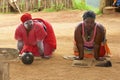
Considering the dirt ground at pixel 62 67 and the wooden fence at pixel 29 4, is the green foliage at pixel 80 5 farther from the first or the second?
the dirt ground at pixel 62 67

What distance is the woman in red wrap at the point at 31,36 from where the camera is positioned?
7.62 metres

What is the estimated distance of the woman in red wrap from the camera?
762 centimetres

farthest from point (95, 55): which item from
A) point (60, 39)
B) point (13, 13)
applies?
point (13, 13)

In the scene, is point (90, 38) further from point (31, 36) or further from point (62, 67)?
point (31, 36)

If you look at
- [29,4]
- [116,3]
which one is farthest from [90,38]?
[29,4]

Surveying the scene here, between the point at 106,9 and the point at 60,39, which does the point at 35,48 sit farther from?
the point at 106,9

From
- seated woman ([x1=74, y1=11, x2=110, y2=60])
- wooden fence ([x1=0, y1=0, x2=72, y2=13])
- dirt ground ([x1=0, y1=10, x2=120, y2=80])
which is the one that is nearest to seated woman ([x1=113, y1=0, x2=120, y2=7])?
wooden fence ([x1=0, y1=0, x2=72, y2=13])

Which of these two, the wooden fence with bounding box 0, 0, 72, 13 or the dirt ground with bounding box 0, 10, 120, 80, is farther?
the wooden fence with bounding box 0, 0, 72, 13

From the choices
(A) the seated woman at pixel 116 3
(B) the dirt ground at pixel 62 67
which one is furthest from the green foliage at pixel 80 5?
(B) the dirt ground at pixel 62 67

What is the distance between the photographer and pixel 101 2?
18.0 meters

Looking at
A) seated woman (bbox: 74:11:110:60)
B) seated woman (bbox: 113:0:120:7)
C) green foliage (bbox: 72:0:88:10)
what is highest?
seated woman (bbox: 74:11:110:60)

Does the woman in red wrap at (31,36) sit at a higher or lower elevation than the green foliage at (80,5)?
higher

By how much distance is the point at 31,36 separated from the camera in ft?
25.1

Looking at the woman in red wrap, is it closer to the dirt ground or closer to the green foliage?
the dirt ground
